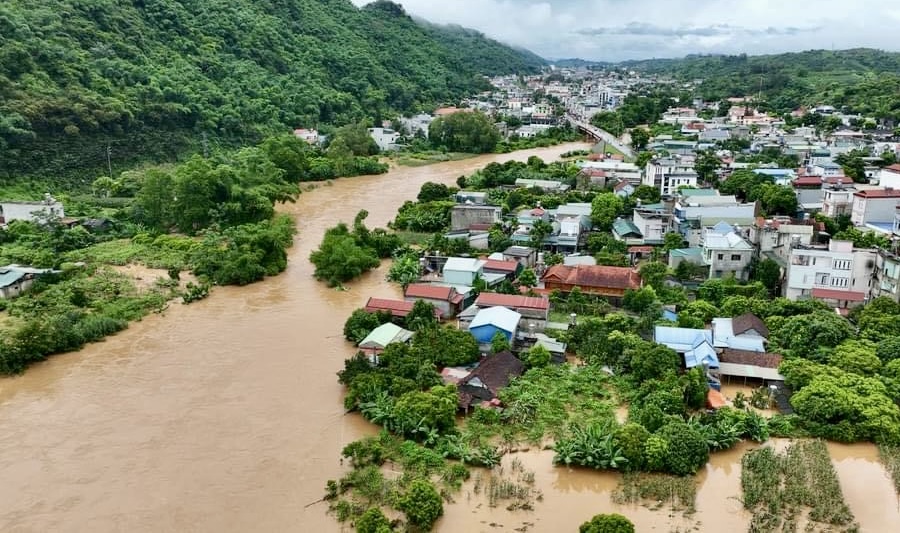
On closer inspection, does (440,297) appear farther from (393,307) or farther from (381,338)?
(381,338)

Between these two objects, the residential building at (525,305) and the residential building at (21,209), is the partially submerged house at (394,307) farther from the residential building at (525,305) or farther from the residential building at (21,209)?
the residential building at (21,209)

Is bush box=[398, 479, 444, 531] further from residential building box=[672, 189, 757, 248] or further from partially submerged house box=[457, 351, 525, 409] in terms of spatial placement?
residential building box=[672, 189, 757, 248]

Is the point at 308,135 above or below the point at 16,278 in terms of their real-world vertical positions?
above

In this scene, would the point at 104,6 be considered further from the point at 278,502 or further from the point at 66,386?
the point at 278,502

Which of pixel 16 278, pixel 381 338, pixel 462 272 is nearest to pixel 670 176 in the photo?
pixel 462 272

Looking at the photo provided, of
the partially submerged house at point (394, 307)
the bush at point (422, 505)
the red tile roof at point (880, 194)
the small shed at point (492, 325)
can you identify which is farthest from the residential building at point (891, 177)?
the bush at point (422, 505)

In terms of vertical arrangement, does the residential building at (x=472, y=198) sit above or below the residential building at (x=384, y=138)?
below
